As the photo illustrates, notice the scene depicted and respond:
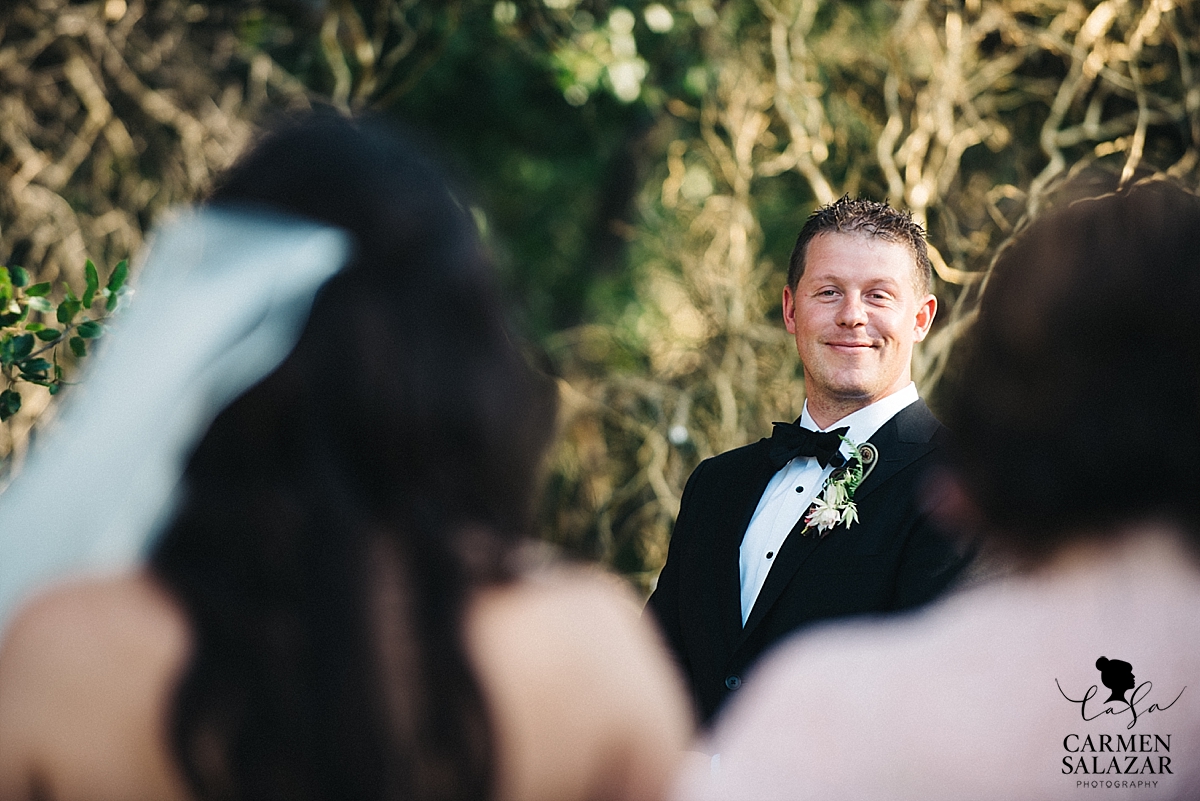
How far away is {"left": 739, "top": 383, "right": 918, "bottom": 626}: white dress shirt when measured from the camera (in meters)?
2.46

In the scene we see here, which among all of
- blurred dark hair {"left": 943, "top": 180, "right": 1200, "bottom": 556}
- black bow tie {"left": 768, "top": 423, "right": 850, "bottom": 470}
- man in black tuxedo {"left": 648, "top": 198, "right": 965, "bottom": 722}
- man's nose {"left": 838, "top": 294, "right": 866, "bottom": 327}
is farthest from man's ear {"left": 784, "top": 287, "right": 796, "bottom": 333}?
blurred dark hair {"left": 943, "top": 180, "right": 1200, "bottom": 556}

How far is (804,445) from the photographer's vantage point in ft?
8.56

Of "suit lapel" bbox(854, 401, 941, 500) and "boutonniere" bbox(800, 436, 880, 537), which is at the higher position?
"boutonniere" bbox(800, 436, 880, 537)

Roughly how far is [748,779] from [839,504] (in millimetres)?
1259

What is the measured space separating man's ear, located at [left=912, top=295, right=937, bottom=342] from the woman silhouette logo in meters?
1.56

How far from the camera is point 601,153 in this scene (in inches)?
280

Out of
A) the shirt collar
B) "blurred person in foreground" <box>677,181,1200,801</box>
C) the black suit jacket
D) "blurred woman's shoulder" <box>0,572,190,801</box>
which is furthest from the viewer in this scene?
the shirt collar

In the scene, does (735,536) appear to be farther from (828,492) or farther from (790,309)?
(790,309)

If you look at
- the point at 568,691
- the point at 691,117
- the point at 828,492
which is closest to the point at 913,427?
the point at 828,492

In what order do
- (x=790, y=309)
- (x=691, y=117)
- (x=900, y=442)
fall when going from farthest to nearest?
(x=691, y=117) → (x=790, y=309) → (x=900, y=442)

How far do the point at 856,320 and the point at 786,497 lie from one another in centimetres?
48

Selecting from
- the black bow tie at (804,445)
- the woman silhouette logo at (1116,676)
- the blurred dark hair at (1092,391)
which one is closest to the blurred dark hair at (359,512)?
the blurred dark hair at (1092,391)

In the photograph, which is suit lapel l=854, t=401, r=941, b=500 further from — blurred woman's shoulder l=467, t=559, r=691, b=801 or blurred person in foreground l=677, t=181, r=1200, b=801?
blurred woman's shoulder l=467, t=559, r=691, b=801

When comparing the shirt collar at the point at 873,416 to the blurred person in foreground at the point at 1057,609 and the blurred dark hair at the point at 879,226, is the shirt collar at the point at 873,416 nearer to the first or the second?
the blurred dark hair at the point at 879,226
